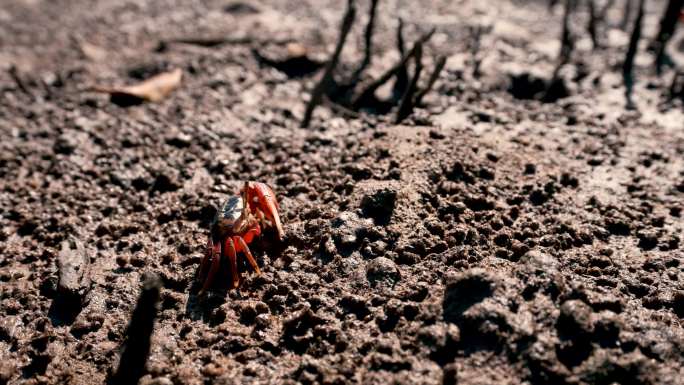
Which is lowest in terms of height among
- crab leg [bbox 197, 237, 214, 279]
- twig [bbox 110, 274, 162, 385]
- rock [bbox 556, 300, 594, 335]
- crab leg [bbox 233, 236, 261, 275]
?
twig [bbox 110, 274, 162, 385]

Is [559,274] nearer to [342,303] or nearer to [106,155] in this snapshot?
[342,303]

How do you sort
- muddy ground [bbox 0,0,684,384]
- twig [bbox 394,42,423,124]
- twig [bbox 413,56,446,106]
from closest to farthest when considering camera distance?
1. muddy ground [bbox 0,0,684,384]
2. twig [bbox 394,42,423,124]
3. twig [bbox 413,56,446,106]

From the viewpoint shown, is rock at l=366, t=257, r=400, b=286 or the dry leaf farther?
the dry leaf

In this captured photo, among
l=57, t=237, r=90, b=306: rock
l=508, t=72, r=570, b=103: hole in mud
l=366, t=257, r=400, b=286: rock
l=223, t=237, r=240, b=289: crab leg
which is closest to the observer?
l=366, t=257, r=400, b=286: rock

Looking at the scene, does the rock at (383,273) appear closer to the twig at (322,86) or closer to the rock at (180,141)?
the twig at (322,86)

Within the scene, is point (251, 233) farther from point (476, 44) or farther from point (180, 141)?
point (476, 44)

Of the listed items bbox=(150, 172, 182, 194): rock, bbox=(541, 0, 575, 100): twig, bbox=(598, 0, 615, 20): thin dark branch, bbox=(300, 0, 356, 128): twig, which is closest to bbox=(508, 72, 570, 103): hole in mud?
bbox=(541, 0, 575, 100): twig

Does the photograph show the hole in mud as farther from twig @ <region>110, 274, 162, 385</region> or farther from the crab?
twig @ <region>110, 274, 162, 385</region>
